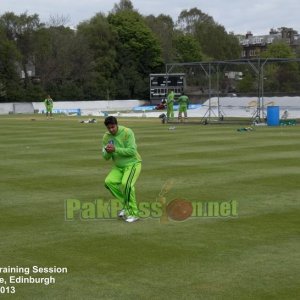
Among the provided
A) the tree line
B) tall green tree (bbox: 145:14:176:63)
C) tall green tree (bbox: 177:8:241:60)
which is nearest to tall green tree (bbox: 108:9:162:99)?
the tree line

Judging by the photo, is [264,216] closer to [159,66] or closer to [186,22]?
[159,66]

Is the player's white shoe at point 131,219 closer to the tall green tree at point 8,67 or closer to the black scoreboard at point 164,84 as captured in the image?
the black scoreboard at point 164,84

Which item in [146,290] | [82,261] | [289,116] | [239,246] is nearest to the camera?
[146,290]

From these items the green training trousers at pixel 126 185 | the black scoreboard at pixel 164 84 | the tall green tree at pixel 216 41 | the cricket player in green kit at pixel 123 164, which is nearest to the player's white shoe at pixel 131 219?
the cricket player in green kit at pixel 123 164

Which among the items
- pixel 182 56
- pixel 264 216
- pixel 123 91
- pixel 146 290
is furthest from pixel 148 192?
pixel 182 56

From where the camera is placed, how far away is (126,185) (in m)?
10.2

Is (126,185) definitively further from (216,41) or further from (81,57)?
(216,41)

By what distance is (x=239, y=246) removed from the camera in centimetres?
862

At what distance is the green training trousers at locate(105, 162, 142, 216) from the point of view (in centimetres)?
1029

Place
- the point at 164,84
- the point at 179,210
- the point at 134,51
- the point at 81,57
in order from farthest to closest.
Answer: the point at 134,51, the point at 81,57, the point at 164,84, the point at 179,210

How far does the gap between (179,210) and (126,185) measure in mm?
1198

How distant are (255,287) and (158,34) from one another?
332 feet

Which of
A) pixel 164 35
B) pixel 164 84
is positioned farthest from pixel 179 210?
pixel 164 35

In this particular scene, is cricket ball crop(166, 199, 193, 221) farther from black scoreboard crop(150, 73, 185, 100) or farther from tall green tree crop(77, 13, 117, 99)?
tall green tree crop(77, 13, 117, 99)
